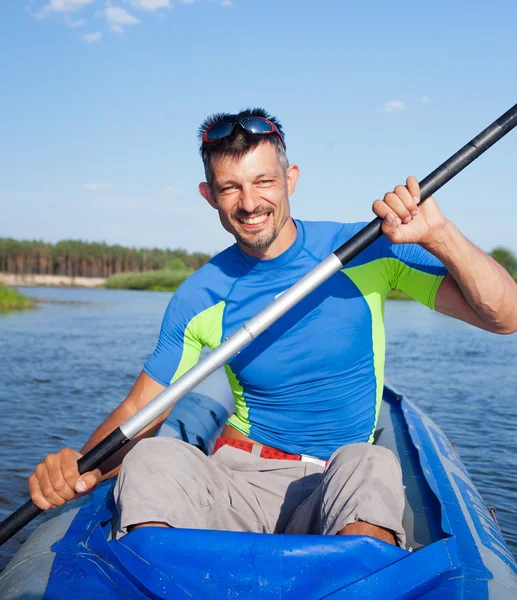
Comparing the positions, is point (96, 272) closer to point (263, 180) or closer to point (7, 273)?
point (7, 273)

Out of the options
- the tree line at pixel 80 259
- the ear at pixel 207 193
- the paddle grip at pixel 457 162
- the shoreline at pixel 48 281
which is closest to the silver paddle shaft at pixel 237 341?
the paddle grip at pixel 457 162

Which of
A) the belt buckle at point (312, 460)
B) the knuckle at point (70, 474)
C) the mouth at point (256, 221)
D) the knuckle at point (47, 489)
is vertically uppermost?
the mouth at point (256, 221)

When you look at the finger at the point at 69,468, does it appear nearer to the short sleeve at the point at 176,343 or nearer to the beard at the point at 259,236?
the short sleeve at the point at 176,343

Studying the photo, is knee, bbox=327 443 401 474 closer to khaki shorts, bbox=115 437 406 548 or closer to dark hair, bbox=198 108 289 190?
khaki shorts, bbox=115 437 406 548

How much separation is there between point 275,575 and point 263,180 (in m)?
1.39

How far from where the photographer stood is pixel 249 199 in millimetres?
2348

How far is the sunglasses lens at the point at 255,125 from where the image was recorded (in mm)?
2369

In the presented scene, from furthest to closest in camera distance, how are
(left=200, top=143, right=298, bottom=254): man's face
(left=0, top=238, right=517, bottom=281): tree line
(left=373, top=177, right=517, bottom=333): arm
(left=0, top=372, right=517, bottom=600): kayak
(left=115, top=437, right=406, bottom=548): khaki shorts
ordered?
(left=0, top=238, right=517, bottom=281): tree line, (left=200, top=143, right=298, bottom=254): man's face, (left=373, top=177, right=517, bottom=333): arm, (left=115, top=437, right=406, bottom=548): khaki shorts, (left=0, top=372, right=517, bottom=600): kayak

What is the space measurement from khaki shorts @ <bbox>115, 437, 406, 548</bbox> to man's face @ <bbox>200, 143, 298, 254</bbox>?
86 cm

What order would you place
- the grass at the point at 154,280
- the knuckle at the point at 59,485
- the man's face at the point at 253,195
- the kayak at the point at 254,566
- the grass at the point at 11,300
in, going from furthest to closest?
1. the grass at the point at 154,280
2. the grass at the point at 11,300
3. the man's face at the point at 253,195
4. the knuckle at the point at 59,485
5. the kayak at the point at 254,566

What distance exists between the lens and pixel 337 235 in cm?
257

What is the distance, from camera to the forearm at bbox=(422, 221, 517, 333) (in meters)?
2.02

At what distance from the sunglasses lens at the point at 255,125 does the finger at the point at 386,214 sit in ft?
1.98

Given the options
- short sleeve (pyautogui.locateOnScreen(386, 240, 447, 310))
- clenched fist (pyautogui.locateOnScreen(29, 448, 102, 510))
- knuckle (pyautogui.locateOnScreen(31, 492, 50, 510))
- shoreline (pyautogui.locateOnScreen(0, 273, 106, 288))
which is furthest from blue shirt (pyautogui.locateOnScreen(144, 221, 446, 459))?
shoreline (pyautogui.locateOnScreen(0, 273, 106, 288))
